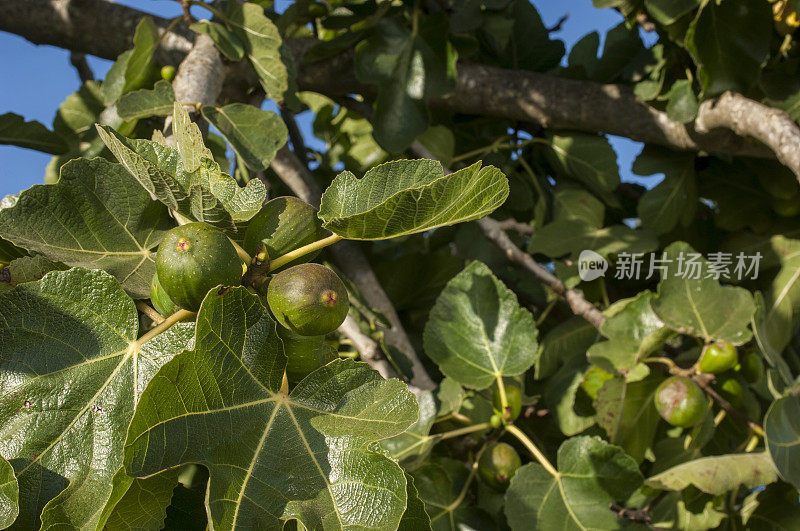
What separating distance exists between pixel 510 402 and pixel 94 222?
763mm

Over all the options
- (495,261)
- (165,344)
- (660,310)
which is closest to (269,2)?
(495,261)

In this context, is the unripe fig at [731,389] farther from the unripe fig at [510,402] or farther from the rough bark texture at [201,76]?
the rough bark texture at [201,76]

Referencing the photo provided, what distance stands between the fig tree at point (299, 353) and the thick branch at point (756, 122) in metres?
1.10

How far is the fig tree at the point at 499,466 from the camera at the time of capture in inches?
42.6

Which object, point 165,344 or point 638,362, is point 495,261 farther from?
point 165,344

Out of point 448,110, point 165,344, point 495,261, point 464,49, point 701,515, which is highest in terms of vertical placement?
point 165,344

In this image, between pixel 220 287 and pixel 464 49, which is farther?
pixel 464 49

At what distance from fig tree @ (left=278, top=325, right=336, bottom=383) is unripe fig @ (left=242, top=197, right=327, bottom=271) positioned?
0.28 ft

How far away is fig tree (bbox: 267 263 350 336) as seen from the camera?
2.01ft

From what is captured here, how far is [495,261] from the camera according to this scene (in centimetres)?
188

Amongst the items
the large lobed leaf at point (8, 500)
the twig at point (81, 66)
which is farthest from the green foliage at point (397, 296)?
the twig at point (81, 66)

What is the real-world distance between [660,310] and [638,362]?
126 mm

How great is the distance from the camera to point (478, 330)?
1200 mm

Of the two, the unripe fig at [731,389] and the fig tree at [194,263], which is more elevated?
the fig tree at [194,263]
